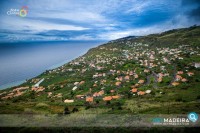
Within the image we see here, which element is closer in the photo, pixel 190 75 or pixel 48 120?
pixel 48 120

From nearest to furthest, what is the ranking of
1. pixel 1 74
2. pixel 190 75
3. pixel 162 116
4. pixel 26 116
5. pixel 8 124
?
pixel 162 116 < pixel 8 124 < pixel 26 116 < pixel 1 74 < pixel 190 75

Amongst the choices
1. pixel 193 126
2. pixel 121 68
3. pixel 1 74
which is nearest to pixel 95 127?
pixel 193 126

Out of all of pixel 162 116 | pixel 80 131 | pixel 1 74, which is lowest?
pixel 80 131

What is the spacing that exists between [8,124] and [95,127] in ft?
14.2

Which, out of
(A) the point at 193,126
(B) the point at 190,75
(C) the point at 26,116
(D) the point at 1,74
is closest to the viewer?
(A) the point at 193,126

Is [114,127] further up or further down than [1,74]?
further down

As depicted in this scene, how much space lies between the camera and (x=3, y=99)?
46.5 ft

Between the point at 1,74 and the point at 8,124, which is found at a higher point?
the point at 1,74

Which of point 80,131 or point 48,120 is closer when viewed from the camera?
point 80,131

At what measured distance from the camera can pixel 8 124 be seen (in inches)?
340

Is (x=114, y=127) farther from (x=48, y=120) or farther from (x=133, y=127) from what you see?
(x=48, y=120)

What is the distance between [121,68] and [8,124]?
28.8 m

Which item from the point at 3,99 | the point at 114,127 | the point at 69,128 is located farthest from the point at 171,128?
the point at 3,99

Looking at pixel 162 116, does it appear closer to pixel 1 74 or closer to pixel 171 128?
pixel 171 128
